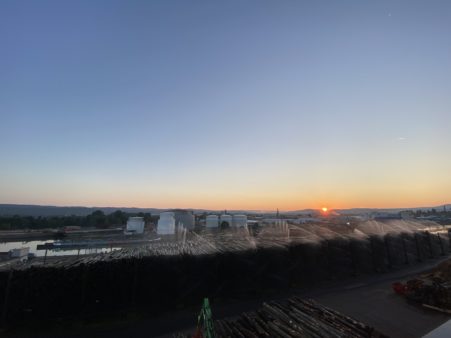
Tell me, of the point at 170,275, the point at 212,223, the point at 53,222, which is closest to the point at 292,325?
the point at 170,275

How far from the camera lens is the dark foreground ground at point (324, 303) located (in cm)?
1181

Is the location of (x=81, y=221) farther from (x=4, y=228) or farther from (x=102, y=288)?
(x=102, y=288)

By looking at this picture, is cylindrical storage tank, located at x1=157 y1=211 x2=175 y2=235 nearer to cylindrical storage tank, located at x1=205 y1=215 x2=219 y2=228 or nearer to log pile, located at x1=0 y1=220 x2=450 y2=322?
cylindrical storage tank, located at x1=205 y1=215 x2=219 y2=228

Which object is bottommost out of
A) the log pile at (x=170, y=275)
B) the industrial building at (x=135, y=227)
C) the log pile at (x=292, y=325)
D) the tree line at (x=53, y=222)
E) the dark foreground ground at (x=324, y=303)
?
the dark foreground ground at (x=324, y=303)

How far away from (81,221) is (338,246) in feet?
250

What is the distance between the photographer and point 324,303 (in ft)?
48.9

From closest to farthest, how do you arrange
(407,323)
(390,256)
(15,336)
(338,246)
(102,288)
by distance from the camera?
1. (15,336)
2. (407,323)
3. (102,288)
4. (338,246)
5. (390,256)

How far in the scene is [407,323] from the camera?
1256cm

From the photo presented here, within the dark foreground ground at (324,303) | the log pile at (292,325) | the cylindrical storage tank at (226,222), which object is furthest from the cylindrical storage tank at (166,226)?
the log pile at (292,325)

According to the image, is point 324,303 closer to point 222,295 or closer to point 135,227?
point 222,295

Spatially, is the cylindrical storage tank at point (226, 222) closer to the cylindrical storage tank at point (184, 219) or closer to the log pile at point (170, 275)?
the cylindrical storage tank at point (184, 219)

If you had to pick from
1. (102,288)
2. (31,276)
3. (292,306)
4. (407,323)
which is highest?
(31,276)

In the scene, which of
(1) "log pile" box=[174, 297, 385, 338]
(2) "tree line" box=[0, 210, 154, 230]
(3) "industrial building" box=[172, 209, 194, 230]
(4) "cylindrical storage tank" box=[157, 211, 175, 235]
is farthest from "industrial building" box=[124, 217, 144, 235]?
(1) "log pile" box=[174, 297, 385, 338]

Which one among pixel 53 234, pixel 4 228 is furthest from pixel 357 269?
pixel 4 228
